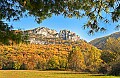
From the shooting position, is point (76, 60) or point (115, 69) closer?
point (115, 69)

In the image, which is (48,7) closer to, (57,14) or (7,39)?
(57,14)

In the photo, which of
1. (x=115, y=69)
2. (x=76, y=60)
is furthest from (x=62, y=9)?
(x=76, y=60)

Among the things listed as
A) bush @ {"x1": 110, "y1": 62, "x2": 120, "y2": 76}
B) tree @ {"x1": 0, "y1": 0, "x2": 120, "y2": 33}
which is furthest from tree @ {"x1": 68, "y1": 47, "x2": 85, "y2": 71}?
tree @ {"x1": 0, "y1": 0, "x2": 120, "y2": 33}

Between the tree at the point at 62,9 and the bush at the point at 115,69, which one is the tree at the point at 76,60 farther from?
the tree at the point at 62,9

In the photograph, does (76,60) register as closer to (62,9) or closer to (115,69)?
(115,69)

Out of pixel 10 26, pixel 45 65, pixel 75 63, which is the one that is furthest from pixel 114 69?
pixel 45 65

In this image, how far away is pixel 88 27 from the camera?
4.82 meters

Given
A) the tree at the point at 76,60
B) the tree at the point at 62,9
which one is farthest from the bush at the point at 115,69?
the tree at the point at 62,9

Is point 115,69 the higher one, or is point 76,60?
point 76,60

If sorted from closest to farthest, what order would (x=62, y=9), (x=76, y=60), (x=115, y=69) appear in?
(x=62, y=9) < (x=115, y=69) < (x=76, y=60)

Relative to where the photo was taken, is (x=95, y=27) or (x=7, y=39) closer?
(x=95, y=27)

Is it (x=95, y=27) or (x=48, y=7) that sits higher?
(x=48, y=7)

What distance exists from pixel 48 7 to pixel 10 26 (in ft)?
3.13

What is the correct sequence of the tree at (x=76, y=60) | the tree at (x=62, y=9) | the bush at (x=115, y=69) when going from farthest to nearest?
the tree at (x=76, y=60)
the bush at (x=115, y=69)
the tree at (x=62, y=9)
